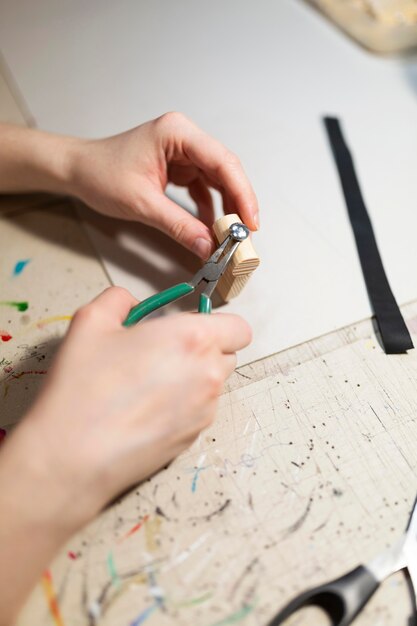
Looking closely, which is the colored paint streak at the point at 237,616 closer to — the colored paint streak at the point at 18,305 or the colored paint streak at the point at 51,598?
the colored paint streak at the point at 51,598

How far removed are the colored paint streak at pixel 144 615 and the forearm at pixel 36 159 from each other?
2.06 ft

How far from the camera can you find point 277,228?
843 millimetres

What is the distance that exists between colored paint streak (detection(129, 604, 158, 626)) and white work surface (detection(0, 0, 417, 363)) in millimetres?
343

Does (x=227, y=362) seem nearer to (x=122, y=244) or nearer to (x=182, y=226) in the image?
(x=182, y=226)

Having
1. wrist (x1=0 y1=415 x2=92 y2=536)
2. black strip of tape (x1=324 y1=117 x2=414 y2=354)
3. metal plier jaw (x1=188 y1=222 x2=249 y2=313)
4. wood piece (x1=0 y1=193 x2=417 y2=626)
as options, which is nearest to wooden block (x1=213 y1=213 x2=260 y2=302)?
metal plier jaw (x1=188 y1=222 x2=249 y2=313)

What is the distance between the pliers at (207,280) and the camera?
1.99 ft

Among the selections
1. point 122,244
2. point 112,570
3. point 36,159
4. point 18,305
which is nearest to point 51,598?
point 112,570

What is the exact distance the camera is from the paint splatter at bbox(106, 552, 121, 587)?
52 cm

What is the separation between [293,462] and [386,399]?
168 mm

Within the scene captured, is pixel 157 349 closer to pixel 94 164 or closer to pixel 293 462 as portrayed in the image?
pixel 293 462

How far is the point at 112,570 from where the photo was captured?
20.9 inches

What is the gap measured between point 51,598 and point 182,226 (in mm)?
493

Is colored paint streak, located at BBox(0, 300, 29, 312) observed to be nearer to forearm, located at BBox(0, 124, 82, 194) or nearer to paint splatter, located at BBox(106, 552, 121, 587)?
forearm, located at BBox(0, 124, 82, 194)

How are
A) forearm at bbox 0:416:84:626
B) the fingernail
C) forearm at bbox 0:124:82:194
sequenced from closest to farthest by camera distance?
forearm at bbox 0:416:84:626 → the fingernail → forearm at bbox 0:124:82:194
